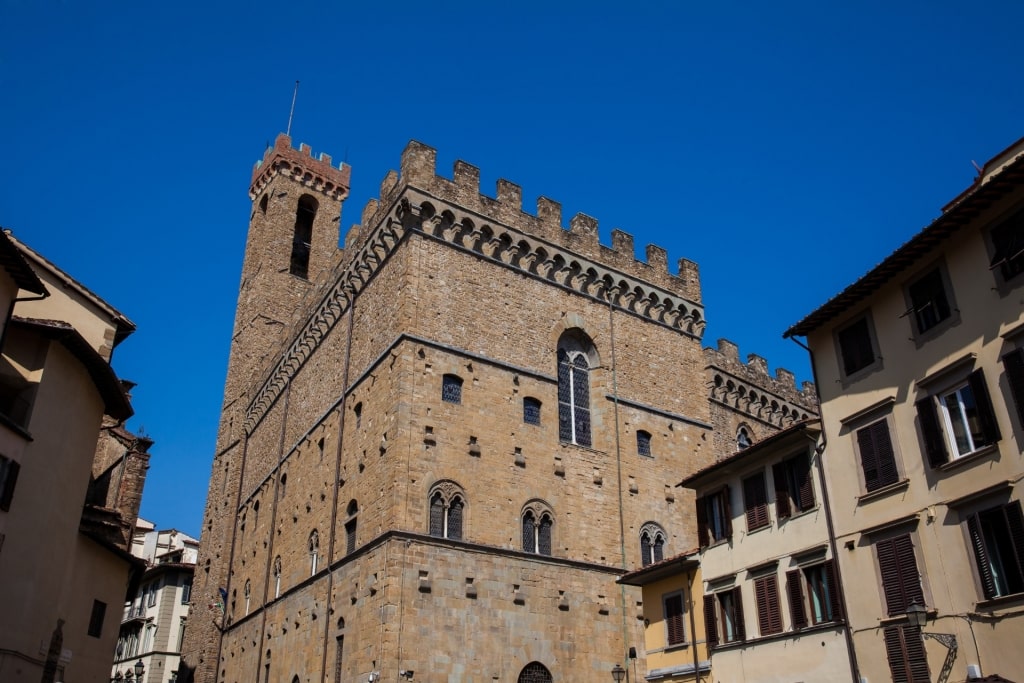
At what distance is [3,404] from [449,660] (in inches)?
417

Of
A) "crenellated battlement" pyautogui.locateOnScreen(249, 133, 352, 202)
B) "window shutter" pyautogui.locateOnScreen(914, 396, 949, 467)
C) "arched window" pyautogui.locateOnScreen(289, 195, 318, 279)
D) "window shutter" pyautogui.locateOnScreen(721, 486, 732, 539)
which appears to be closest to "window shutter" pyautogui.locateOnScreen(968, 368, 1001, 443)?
"window shutter" pyautogui.locateOnScreen(914, 396, 949, 467)

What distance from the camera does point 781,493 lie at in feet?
56.1

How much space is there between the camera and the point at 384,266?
25.1 metres

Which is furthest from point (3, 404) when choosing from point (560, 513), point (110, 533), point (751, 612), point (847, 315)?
point (847, 315)

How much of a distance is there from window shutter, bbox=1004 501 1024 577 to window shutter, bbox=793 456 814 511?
3.96 meters

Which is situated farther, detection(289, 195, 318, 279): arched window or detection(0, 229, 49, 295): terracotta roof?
detection(289, 195, 318, 279): arched window

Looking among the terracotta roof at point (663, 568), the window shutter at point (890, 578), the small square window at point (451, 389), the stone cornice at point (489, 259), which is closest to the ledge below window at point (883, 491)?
the window shutter at point (890, 578)

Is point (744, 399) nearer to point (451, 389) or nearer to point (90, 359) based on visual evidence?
point (451, 389)

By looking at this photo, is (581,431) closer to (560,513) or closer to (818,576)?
(560,513)

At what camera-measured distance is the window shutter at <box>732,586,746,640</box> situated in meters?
17.3

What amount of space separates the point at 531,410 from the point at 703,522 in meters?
6.36

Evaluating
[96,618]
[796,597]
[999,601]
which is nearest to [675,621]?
[796,597]

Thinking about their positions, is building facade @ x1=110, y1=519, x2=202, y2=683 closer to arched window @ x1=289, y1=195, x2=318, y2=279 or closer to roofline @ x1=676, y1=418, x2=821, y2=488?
arched window @ x1=289, y1=195, x2=318, y2=279

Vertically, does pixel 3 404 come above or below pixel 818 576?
above
